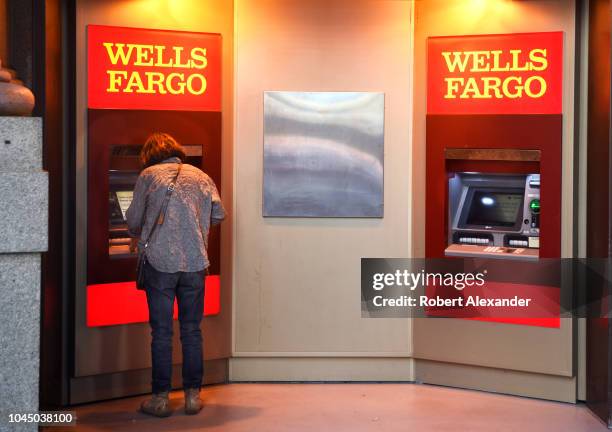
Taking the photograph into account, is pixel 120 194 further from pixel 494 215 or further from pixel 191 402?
pixel 494 215

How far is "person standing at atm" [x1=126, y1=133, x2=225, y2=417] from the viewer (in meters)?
4.92

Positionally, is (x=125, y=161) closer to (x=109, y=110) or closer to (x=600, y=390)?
(x=109, y=110)

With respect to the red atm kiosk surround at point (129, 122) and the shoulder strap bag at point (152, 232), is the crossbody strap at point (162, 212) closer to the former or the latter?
the shoulder strap bag at point (152, 232)

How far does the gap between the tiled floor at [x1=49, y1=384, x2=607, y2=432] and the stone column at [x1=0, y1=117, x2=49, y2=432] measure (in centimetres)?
117

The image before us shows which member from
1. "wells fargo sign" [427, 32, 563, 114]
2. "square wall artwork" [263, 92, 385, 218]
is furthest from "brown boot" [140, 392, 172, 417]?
"wells fargo sign" [427, 32, 563, 114]

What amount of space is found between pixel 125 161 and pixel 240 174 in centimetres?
77

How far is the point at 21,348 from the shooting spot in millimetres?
3695

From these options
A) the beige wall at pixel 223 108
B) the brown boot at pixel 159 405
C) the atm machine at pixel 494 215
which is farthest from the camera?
the atm machine at pixel 494 215

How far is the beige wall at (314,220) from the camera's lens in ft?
19.2

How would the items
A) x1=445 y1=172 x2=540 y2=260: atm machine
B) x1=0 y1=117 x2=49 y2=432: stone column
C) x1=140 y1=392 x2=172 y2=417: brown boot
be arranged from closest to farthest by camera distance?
x1=0 y1=117 x2=49 y2=432: stone column < x1=140 y1=392 x2=172 y2=417: brown boot < x1=445 y1=172 x2=540 y2=260: atm machine

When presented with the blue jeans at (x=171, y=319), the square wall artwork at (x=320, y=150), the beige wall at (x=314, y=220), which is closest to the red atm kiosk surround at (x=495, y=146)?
the beige wall at (x=314, y=220)

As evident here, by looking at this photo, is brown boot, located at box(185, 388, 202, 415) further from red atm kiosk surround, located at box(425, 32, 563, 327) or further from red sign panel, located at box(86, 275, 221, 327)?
red atm kiosk surround, located at box(425, 32, 563, 327)

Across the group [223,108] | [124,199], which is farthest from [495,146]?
[124,199]

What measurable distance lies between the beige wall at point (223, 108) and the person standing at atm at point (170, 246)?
0.45m
